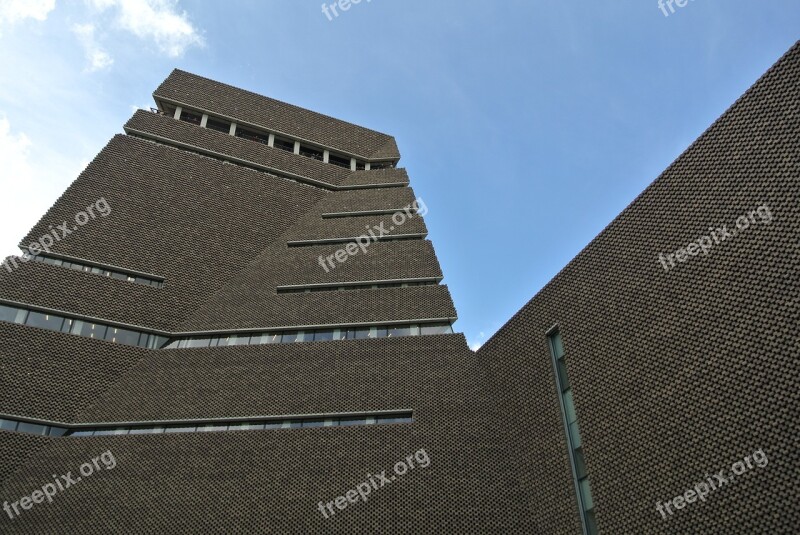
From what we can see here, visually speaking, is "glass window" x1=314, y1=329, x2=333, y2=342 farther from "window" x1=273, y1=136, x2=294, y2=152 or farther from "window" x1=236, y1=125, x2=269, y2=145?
"window" x1=236, y1=125, x2=269, y2=145

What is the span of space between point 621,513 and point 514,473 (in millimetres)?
5808

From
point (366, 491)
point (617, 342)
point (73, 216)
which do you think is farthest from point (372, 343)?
point (73, 216)

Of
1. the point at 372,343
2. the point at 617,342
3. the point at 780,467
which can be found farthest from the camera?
the point at 372,343

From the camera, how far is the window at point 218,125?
42.1 metres

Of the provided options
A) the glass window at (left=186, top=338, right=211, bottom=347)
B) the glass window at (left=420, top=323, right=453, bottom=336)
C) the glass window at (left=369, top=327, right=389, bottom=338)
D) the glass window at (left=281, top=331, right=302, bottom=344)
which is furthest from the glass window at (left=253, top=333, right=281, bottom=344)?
the glass window at (left=420, top=323, right=453, bottom=336)

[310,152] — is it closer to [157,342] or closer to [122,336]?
[157,342]

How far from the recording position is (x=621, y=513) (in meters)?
15.0

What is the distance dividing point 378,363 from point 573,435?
966 centimetres

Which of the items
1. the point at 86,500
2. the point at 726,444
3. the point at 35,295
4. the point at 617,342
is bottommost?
the point at 726,444

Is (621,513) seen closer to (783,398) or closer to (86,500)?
(783,398)

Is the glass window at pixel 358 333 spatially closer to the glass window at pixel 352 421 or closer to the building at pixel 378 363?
the building at pixel 378 363

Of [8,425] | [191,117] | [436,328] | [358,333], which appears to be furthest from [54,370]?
[191,117]

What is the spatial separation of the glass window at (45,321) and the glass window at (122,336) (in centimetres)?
216

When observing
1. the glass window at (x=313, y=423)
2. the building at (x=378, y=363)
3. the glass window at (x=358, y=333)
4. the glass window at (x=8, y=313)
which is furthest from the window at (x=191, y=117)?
the glass window at (x=313, y=423)
